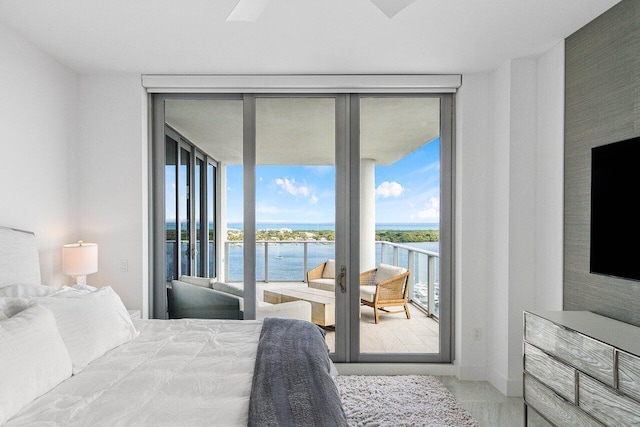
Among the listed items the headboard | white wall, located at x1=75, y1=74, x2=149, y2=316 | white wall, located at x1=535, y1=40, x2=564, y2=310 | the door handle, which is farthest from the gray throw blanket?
white wall, located at x1=535, y1=40, x2=564, y2=310

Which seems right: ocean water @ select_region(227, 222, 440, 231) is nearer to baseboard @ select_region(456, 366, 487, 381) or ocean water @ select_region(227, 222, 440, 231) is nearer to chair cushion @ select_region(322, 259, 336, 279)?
chair cushion @ select_region(322, 259, 336, 279)

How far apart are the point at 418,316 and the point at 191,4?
3102 millimetres

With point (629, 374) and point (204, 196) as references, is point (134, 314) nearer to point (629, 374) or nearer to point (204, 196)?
point (204, 196)

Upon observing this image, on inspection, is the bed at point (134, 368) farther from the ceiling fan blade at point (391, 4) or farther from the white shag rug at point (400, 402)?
the ceiling fan blade at point (391, 4)

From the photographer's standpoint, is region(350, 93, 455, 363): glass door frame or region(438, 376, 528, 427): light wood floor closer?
region(438, 376, 528, 427): light wood floor

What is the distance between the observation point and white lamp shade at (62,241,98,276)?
3.12 meters

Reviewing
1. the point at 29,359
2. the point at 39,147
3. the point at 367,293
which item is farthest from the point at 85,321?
the point at 367,293

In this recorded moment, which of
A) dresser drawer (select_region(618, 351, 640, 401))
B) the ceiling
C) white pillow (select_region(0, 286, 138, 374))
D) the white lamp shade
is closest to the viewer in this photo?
dresser drawer (select_region(618, 351, 640, 401))

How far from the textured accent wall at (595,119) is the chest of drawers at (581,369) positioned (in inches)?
6.9

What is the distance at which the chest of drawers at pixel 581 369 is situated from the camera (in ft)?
6.23

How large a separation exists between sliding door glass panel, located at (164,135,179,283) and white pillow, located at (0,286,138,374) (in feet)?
4.35

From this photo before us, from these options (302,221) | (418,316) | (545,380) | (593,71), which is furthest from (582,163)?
(302,221)

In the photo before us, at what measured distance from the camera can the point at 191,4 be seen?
242cm

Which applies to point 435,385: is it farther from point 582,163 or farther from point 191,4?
point 191,4
